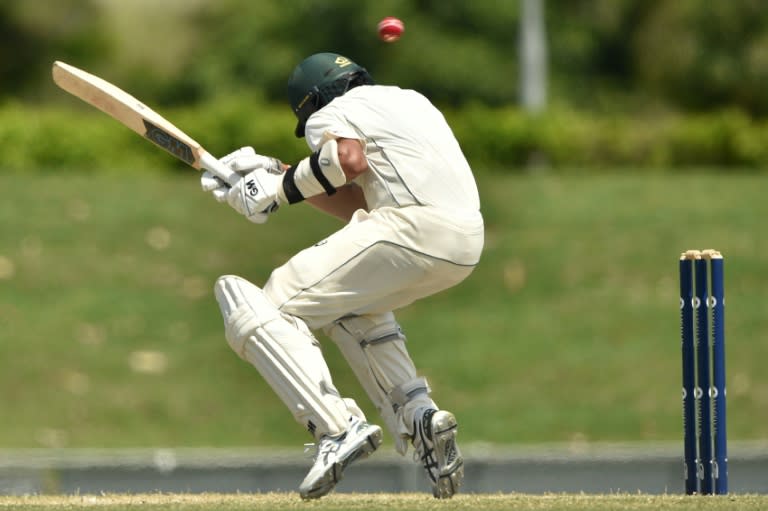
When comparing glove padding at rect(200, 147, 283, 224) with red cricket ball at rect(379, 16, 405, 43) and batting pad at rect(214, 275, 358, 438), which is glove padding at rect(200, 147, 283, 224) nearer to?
batting pad at rect(214, 275, 358, 438)

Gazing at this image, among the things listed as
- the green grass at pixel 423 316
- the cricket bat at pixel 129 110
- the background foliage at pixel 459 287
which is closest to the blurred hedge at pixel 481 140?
the background foliage at pixel 459 287

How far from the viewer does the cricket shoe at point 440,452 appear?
5.05 m

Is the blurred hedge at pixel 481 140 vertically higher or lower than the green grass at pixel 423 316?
higher

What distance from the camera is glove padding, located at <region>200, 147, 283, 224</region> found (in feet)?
16.5

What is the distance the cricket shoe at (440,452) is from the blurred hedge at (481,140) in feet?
37.7

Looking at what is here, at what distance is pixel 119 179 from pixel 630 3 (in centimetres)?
1493

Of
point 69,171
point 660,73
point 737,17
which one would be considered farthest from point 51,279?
point 660,73

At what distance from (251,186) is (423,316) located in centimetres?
728

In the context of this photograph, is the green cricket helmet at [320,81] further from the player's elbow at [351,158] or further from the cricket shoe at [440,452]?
the cricket shoe at [440,452]

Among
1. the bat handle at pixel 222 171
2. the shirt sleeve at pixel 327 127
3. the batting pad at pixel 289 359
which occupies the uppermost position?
the shirt sleeve at pixel 327 127

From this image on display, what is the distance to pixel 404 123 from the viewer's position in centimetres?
503

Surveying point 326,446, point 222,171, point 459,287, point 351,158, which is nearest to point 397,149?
point 351,158

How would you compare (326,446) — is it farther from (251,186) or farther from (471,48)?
(471,48)

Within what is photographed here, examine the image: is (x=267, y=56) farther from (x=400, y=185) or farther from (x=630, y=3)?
(x=400, y=185)
